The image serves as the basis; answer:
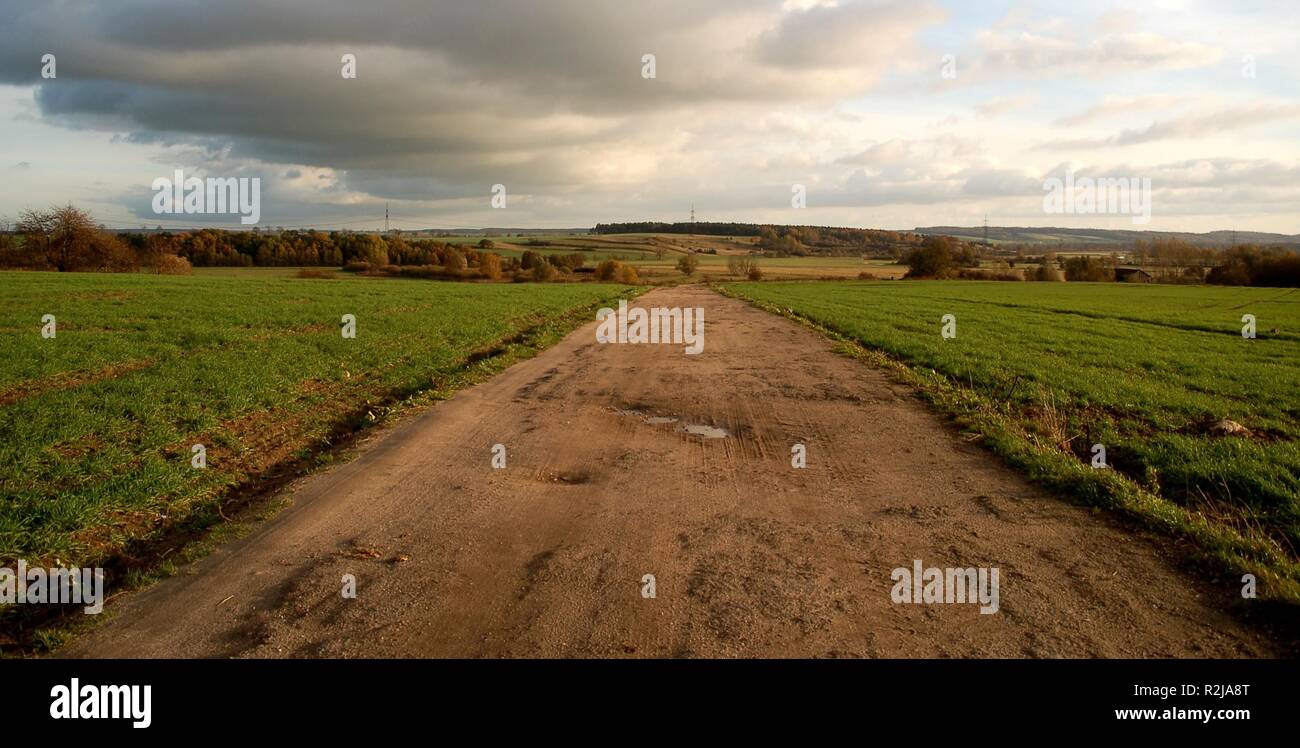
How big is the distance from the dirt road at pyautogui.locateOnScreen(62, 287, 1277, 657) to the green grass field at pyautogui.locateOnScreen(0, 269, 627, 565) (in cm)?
125

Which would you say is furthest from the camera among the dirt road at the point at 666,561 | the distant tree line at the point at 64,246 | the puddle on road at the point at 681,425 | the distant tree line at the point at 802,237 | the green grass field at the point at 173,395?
the distant tree line at the point at 802,237

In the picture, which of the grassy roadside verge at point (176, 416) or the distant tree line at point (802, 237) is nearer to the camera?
the grassy roadside verge at point (176, 416)

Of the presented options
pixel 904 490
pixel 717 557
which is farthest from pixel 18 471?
pixel 904 490

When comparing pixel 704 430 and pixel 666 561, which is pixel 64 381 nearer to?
pixel 704 430

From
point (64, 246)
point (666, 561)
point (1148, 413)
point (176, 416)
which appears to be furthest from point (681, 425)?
point (64, 246)

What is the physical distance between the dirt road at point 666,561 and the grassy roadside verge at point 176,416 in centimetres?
67

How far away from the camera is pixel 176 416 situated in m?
9.21

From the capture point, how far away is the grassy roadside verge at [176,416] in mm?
5590

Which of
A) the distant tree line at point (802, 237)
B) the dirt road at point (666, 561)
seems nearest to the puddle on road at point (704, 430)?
the dirt road at point (666, 561)

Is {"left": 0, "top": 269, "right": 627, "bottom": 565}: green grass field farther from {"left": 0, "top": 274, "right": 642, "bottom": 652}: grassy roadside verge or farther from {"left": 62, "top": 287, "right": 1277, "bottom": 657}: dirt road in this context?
{"left": 62, "top": 287, "right": 1277, "bottom": 657}: dirt road

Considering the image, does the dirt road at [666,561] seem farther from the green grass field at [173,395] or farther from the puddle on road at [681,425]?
the green grass field at [173,395]

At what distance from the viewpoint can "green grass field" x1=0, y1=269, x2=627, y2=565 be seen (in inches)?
243

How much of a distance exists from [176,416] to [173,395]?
4.56 feet
